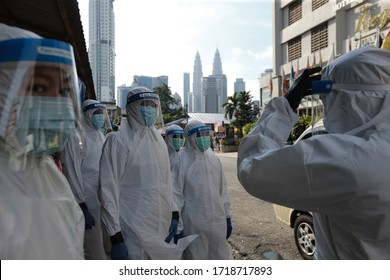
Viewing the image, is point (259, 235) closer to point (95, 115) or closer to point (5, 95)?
point (95, 115)

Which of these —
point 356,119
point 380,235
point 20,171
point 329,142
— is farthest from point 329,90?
point 20,171

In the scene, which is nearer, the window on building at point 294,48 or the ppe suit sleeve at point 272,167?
the ppe suit sleeve at point 272,167

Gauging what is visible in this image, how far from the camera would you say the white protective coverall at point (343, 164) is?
131 cm

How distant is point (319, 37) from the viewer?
2203 cm

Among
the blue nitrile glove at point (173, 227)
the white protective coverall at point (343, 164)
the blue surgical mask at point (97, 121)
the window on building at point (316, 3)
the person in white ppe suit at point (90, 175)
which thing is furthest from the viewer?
the window on building at point (316, 3)

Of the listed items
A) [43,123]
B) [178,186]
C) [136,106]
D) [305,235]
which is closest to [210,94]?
[305,235]

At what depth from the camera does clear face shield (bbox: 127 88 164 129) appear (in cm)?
298

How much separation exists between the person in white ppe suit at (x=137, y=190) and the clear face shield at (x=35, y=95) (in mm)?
1446

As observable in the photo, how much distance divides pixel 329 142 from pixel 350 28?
2075 cm

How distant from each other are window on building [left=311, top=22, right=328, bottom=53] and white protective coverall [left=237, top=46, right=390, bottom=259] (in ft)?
71.6

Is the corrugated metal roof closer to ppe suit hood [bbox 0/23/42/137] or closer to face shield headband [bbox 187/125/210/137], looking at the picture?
face shield headband [bbox 187/125/210/137]

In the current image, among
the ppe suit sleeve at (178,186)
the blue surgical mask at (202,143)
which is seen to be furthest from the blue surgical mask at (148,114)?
the blue surgical mask at (202,143)

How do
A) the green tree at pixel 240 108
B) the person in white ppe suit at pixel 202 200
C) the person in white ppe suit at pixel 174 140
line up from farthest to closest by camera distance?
the green tree at pixel 240 108, the person in white ppe suit at pixel 174 140, the person in white ppe suit at pixel 202 200

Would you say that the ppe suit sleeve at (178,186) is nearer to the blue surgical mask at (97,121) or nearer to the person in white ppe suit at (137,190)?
the person in white ppe suit at (137,190)
